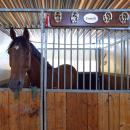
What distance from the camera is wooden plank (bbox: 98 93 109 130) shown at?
3.19 meters

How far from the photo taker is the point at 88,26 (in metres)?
3.12

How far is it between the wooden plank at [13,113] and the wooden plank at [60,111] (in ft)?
1.37

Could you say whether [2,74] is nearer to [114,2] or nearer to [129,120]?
[114,2]

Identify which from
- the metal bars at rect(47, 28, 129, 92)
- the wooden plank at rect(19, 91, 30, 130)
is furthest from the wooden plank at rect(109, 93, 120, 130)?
the wooden plank at rect(19, 91, 30, 130)

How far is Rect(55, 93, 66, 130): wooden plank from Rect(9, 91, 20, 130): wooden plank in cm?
42

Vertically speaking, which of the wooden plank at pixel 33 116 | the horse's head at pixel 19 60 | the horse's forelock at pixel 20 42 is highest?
the horse's forelock at pixel 20 42

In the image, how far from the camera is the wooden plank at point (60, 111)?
126 inches

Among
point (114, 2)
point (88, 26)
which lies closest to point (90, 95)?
point (88, 26)

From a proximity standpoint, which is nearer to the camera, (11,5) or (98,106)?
(98,106)

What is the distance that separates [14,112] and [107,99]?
1004 mm

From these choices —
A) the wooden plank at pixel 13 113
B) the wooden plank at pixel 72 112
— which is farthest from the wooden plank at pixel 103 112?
the wooden plank at pixel 13 113

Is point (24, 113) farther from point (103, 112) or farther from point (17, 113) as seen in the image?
point (103, 112)

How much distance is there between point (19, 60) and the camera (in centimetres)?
307

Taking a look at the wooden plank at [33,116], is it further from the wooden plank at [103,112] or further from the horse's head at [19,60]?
the wooden plank at [103,112]
